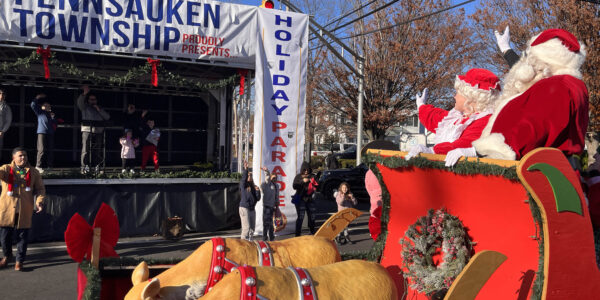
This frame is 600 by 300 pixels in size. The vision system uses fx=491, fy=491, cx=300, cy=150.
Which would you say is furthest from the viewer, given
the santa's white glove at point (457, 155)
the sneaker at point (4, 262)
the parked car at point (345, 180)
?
the parked car at point (345, 180)

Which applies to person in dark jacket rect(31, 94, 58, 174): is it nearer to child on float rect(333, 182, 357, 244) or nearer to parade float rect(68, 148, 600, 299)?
child on float rect(333, 182, 357, 244)

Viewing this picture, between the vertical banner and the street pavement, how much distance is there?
4.94 ft

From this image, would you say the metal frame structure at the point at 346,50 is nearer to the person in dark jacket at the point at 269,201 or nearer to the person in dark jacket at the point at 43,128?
the person in dark jacket at the point at 269,201

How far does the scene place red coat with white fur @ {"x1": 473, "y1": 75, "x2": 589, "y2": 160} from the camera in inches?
113

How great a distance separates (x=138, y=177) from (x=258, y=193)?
316 cm

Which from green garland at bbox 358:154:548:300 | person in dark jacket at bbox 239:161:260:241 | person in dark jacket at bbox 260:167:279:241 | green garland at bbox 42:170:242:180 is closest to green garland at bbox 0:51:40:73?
green garland at bbox 42:170:242:180

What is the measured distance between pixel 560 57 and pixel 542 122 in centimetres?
62

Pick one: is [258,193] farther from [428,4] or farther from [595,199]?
[428,4]

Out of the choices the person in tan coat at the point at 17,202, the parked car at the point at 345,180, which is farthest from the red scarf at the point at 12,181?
the parked car at the point at 345,180

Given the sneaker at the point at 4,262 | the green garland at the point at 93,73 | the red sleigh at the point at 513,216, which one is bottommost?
the sneaker at the point at 4,262

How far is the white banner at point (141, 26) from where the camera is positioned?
10227 millimetres

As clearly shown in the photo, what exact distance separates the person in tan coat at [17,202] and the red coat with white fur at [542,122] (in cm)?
763

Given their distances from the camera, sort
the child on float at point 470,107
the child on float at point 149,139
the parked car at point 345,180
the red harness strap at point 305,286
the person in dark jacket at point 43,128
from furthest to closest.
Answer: the parked car at point 345,180, the child on float at point 149,139, the person in dark jacket at point 43,128, the child on float at point 470,107, the red harness strap at point 305,286

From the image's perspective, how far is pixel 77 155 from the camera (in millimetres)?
19266
